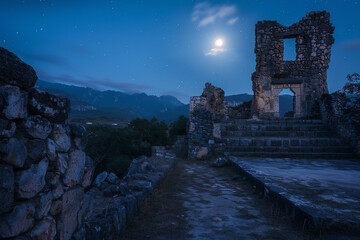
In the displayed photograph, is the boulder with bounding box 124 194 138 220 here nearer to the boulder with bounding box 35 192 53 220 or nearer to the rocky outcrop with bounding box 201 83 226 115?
the boulder with bounding box 35 192 53 220

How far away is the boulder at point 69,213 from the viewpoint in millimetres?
1614

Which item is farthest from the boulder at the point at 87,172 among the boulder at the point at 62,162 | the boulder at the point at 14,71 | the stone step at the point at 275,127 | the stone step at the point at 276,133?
the stone step at the point at 275,127

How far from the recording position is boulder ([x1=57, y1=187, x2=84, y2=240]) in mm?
1614

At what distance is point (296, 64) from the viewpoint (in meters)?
14.4

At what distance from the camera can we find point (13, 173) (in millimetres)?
1220

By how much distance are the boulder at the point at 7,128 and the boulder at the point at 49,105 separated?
0.19 m

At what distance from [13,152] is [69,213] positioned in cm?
75

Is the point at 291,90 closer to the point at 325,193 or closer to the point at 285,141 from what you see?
→ the point at 285,141

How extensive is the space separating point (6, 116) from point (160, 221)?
2.16 metres

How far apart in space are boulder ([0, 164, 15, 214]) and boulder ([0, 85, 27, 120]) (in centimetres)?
28

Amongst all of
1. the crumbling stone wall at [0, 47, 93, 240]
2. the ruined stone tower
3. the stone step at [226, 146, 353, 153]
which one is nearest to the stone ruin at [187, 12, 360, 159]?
the ruined stone tower

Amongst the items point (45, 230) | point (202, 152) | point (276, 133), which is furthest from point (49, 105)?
point (276, 133)

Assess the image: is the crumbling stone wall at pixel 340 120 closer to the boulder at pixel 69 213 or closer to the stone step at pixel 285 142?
the stone step at pixel 285 142

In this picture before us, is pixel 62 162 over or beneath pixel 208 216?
over
